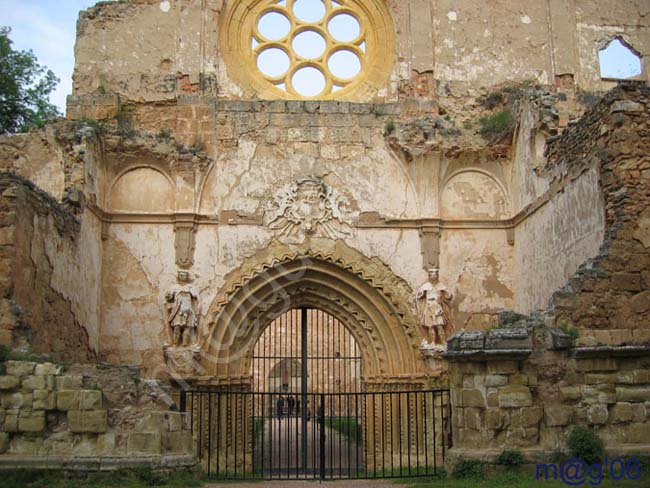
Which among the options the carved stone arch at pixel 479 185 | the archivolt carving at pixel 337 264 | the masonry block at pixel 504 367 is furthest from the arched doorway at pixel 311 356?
the masonry block at pixel 504 367

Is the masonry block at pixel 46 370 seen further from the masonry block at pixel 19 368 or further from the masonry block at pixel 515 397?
the masonry block at pixel 515 397

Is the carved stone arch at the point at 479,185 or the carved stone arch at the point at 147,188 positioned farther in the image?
the carved stone arch at the point at 479,185

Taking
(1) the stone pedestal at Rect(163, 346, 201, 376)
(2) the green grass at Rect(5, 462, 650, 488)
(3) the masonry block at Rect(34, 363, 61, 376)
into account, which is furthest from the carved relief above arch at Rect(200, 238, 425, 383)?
(3) the masonry block at Rect(34, 363, 61, 376)

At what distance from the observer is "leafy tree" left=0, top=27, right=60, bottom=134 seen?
717 inches

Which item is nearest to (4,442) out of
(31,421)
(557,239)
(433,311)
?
(31,421)

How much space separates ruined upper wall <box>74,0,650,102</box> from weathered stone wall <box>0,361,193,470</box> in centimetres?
725

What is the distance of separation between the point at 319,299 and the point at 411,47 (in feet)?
16.7

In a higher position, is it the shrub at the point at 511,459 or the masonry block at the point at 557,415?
the masonry block at the point at 557,415

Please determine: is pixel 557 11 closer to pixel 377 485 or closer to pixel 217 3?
pixel 217 3

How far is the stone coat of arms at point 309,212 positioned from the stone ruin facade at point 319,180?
25mm

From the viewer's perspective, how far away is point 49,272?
1016 cm

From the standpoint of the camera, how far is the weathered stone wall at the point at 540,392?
329 inches

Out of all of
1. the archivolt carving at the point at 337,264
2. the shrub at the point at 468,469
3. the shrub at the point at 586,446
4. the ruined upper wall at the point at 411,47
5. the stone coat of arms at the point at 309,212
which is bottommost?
the shrub at the point at 468,469

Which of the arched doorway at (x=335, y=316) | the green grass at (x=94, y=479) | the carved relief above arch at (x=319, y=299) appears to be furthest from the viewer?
the carved relief above arch at (x=319, y=299)
